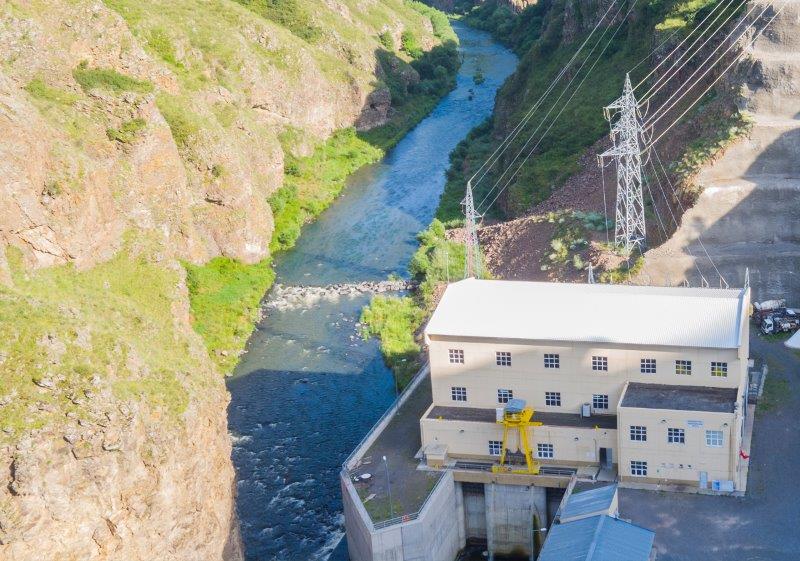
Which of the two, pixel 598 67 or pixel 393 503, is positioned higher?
pixel 598 67

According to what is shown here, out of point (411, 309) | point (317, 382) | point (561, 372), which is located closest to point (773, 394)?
point (561, 372)

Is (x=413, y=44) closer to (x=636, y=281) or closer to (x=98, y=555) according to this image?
(x=636, y=281)

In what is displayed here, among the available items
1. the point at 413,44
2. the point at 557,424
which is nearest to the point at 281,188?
the point at 557,424

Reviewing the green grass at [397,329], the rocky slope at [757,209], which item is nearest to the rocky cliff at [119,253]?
the green grass at [397,329]

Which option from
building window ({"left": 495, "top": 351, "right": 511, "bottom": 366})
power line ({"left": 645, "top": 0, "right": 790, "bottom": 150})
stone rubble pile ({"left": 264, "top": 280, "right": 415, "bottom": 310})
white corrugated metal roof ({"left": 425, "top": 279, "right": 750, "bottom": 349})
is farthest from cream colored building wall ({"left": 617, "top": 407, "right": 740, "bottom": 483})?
stone rubble pile ({"left": 264, "top": 280, "right": 415, "bottom": 310})

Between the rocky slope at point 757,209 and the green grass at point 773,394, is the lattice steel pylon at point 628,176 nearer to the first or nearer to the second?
the rocky slope at point 757,209

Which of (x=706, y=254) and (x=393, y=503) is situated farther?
(x=706, y=254)
